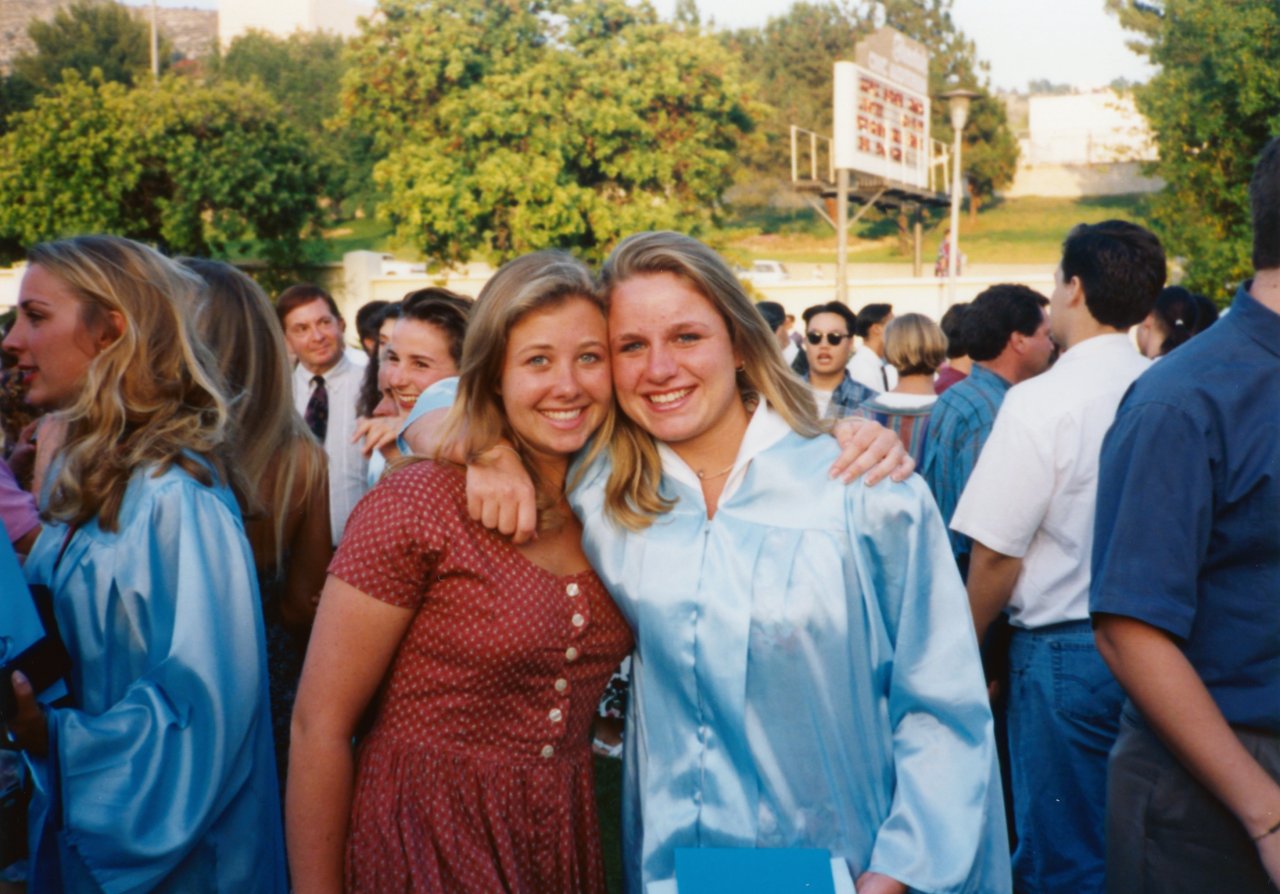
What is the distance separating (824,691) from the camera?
2314 mm

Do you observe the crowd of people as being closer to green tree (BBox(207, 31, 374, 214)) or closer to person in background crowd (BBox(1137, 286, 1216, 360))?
person in background crowd (BBox(1137, 286, 1216, 360))

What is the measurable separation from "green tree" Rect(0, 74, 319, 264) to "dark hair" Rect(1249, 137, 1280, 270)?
39.0 meters

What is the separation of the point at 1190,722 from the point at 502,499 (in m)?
1.42

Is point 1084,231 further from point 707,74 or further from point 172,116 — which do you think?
point 172,116

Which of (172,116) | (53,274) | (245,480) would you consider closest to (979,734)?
(245,480)

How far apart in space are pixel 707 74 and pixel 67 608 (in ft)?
120

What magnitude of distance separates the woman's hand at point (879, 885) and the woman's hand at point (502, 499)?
0.94m

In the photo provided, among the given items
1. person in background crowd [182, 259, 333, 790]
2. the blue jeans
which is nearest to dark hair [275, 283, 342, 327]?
person in background crowd [182, 259, 333, 790]

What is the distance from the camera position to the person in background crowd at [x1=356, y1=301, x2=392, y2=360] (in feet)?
21.0

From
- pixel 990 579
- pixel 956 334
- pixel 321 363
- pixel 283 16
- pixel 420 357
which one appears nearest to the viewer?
pixel 990 579

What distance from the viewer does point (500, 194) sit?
36.4 metres

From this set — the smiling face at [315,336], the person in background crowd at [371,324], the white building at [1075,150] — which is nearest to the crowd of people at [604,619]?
the person in background crowd at [371,324]

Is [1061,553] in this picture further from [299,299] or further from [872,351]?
[872,351]

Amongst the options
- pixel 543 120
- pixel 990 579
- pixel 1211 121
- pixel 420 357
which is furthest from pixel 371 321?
pixel 543 120
